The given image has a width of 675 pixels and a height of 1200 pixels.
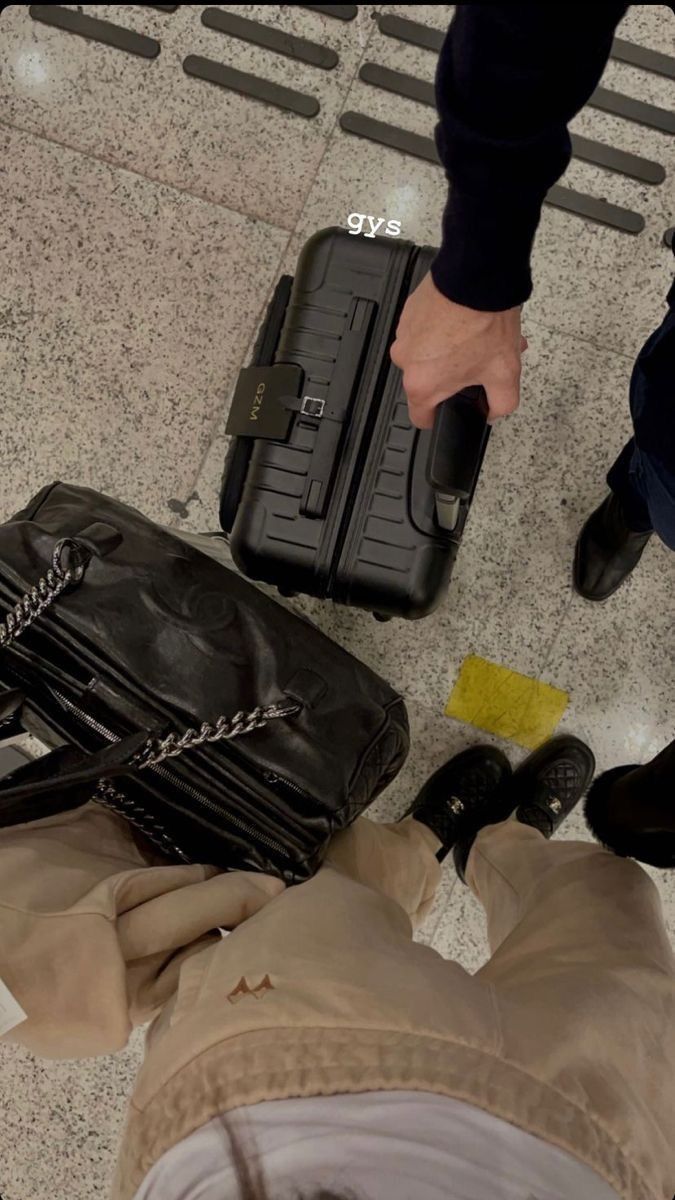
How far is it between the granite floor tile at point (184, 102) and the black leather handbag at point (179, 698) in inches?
32.3

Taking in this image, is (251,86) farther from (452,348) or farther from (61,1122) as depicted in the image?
(61,1122)

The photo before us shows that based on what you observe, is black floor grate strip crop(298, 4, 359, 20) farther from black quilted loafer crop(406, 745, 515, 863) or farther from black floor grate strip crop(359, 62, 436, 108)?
black quilted loafer crop(406, 745, 515, 863)

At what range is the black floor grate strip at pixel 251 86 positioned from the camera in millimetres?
1498

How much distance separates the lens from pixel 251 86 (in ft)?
4.95

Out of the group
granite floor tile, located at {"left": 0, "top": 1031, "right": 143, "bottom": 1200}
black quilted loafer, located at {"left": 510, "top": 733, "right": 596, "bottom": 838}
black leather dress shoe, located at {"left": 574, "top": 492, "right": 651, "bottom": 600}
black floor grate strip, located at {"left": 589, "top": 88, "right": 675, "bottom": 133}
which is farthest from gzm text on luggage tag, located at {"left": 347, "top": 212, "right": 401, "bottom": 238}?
granite floor tile, located at {"left": 0, "top": 1031, "right": 143, "bottom": 1200}

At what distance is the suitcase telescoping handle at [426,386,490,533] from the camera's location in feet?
2.96

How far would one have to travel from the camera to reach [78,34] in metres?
1.53

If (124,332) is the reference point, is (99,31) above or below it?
above

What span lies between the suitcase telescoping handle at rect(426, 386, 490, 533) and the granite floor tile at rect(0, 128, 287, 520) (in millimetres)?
680

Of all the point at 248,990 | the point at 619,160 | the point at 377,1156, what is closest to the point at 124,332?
the point at 619,160

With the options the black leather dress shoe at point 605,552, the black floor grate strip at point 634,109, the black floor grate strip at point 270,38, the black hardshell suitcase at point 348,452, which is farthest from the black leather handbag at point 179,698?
the black floor grate strip at point 634,109

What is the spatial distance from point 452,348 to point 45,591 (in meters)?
0.53

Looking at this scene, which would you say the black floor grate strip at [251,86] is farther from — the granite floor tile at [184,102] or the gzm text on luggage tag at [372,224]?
the gzm text on luggage tag at [372,224]

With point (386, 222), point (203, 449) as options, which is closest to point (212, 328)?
point (203, 449)
